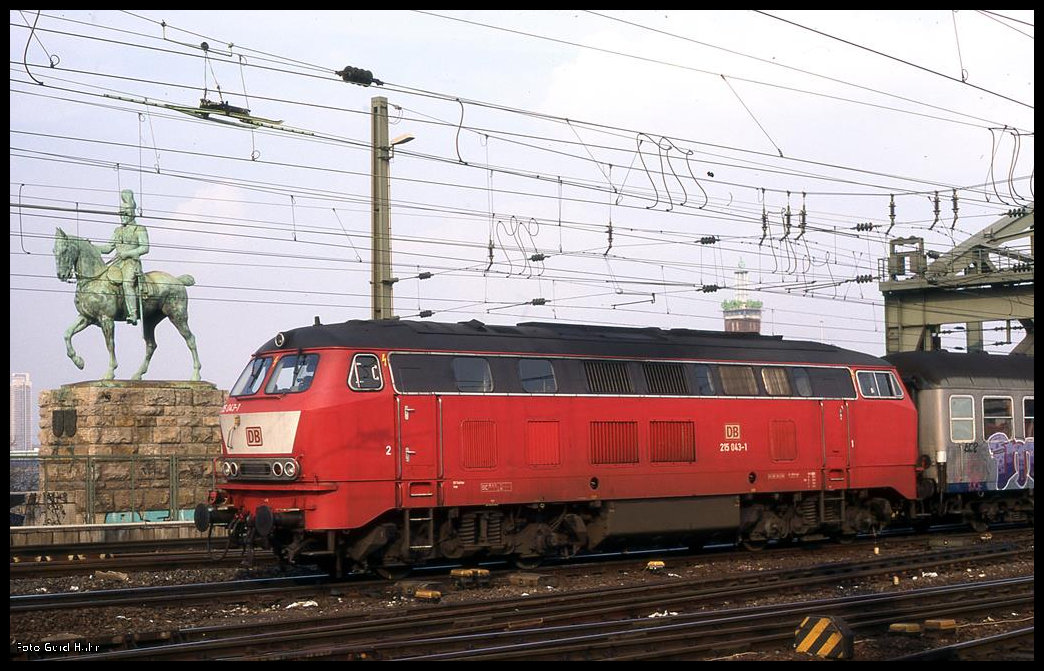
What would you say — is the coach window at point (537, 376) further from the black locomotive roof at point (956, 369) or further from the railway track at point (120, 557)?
the black locomotive roof at point (956, 369)

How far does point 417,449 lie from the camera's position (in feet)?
57.9

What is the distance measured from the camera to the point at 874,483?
23438 mm

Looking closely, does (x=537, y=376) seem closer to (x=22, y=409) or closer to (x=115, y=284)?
(x=115, y=284)

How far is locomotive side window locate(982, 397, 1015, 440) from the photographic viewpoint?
84.9 feet

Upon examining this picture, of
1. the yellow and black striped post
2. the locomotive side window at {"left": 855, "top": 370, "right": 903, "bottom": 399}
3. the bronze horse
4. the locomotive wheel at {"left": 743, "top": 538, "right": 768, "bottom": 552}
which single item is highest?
the bronze horse

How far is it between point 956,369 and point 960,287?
807 cm

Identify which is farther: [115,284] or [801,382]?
[115,284]

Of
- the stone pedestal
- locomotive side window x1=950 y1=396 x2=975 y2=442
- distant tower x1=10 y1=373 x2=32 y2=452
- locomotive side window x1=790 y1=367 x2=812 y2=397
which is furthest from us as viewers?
distant tower x1=10 y1=373 x2=32 y2=452

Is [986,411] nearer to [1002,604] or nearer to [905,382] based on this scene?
[905,382]

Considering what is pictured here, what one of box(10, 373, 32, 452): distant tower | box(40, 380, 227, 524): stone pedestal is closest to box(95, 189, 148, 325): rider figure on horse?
box(40, 380, 227, 524): stone pedestal

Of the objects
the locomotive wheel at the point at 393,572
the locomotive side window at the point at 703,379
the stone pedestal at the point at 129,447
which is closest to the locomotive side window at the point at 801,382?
the locomotive side window at the point at 703,379

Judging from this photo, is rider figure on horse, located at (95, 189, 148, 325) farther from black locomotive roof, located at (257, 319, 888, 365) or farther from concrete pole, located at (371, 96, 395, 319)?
black locomotive roof, located at (257, 319, 888, 365)

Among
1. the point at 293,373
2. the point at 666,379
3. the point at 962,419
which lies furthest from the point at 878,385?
the point at 293,373

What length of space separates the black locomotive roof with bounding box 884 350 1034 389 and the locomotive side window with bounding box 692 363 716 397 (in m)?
6.70
